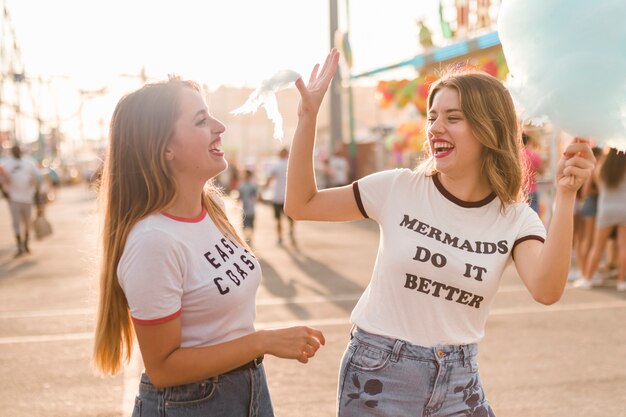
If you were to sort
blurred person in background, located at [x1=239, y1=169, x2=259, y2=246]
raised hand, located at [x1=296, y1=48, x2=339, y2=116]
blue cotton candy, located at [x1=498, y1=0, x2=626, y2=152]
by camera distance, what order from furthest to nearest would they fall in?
blurred person in background, located at [x1=239, y1=169, x2=259, y2=246] < raised hand, located at [x1=296, y1=48, x2=339, y2=116] < blue cotton candy, located at [x1=498, y1=0, x2=626, y2=152]

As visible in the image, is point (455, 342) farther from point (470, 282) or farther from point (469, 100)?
point (469, 100)

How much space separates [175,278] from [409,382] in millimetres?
852

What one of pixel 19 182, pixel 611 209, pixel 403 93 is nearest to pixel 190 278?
pixel 611 209

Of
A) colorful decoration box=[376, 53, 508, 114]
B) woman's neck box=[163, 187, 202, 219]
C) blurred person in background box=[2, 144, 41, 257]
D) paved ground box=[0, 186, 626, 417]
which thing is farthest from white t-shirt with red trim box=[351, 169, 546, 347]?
colorful decoration box=[376, 53, 508, 114]

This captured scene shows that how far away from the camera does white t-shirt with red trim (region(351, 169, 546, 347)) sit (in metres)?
2.45

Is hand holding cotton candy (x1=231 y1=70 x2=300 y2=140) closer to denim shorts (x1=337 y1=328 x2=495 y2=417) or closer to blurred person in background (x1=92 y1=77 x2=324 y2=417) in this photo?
blurred person in background (x1=92 y1=77 x2=324 y2=417)

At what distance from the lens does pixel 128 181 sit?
2281 millimetres

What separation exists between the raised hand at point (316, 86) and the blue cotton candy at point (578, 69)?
2.10 ft

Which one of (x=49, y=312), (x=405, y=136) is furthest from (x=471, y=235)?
(x=405, y=136)

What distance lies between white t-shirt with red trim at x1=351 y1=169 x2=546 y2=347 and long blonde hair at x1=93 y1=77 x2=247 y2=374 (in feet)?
2.55

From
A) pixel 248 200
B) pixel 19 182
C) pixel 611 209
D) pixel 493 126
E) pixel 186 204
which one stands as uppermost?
pixel 493 126

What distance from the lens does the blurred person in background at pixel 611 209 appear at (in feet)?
26.2

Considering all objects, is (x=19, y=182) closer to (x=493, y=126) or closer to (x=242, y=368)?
(x=242, y=368)

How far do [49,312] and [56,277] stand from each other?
8.43 feet
